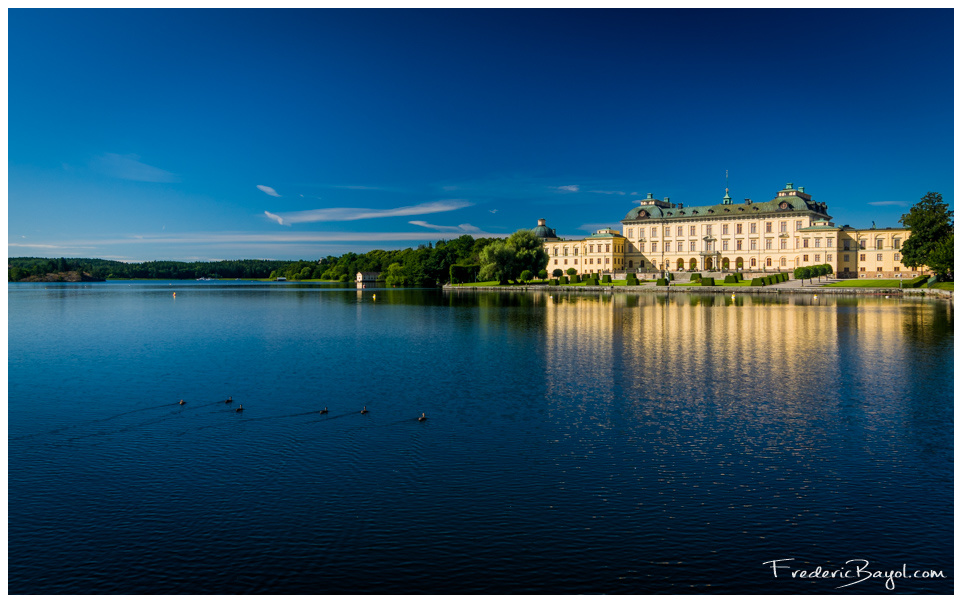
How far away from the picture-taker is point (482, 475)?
13109 mm

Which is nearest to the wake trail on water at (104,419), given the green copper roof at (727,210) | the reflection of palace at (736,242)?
the reflection of palace at (736,242)

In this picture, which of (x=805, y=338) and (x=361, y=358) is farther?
(x=805, y=338)

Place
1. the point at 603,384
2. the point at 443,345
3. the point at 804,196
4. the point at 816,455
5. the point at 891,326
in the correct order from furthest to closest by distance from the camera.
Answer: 1. the point at 804,196
2. the point at 891,326
3. the point at 443,345
4. the point at 603,384
5. the point at 816,455

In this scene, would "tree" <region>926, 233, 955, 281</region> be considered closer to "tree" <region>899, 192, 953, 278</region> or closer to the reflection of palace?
"tree" <region>899, 192, 953, 278</region>

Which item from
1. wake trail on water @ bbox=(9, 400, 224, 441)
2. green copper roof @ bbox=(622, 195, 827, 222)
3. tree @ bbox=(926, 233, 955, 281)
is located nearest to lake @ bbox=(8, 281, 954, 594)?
wake trail on water @ bbox=(9, 400, 224, 441)

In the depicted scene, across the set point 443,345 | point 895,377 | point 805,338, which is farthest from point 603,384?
point 805,338

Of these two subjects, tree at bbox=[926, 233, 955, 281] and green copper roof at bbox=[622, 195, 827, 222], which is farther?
green copper roof at bbox=[622, 195, 827, 222]

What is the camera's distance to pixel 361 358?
29297mm

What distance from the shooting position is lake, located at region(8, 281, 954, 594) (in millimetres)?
9570

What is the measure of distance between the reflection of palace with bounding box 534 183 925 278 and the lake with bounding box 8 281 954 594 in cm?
9308

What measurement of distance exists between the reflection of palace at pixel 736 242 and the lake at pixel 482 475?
93079 mm

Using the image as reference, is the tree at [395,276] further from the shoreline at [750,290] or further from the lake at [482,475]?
the lake at [482,475]

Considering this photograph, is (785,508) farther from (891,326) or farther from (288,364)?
(891,326)
